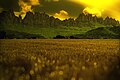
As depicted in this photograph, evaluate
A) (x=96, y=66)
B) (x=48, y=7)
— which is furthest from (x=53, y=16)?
(x=96, y=66)

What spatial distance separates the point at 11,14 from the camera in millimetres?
9078

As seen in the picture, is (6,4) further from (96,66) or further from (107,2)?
(96,66)

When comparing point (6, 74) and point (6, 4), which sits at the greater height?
point (6, 4)

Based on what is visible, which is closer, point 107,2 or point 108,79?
point 108,79

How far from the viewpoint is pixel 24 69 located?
19.1 feet

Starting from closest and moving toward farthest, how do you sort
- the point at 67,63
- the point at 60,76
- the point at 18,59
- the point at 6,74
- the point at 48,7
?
the point at 60,76 < the point at 6,74 < the point at 67,63 < the point at 18,59 < the point at 48,7

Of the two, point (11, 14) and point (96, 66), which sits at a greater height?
point (11, 14)

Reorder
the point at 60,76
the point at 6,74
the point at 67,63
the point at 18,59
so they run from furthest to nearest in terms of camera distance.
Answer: the point at 18,59 → the point at 67,63 → the point at 6,74 → the point at 60,76

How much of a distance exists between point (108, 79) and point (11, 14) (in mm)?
4513

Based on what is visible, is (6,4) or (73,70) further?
(6,4)

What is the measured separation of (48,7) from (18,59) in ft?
6.72

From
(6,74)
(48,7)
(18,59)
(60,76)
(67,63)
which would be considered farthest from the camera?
(48,7)

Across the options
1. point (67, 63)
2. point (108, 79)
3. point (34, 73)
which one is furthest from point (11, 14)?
point (108, 79)

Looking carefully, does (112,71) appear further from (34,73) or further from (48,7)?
(48,7)
